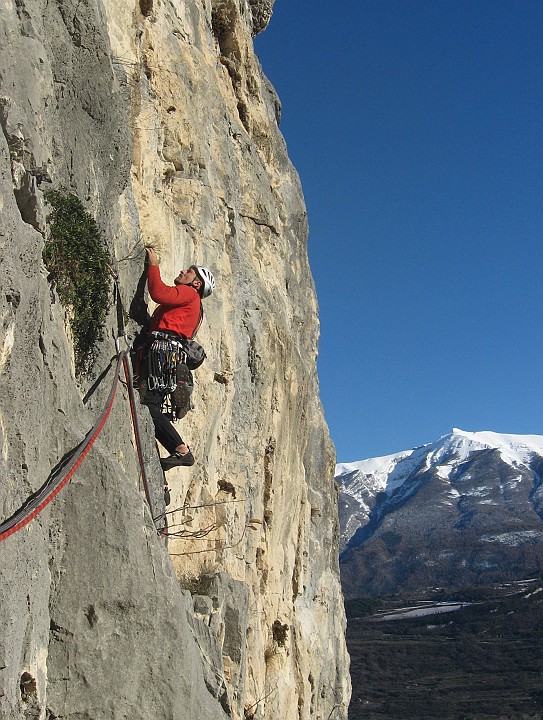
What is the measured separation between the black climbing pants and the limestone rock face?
71 centimetres

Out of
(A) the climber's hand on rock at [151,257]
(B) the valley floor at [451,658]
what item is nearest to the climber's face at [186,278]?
(A) the climber's hand on rock at [151,257]

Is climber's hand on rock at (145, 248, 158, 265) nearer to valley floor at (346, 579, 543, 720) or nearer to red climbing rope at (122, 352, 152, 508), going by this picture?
red climbing rope at (122, 352, 152, 508)

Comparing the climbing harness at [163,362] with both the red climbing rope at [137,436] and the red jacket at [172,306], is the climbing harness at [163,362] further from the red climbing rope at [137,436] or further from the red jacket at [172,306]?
the red climbing rope at [137,436]

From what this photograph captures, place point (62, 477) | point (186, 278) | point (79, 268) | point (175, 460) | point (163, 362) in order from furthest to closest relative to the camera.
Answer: point (186, 278), point (175, 460), point (163, 362), point (79, 268), point (62, 477)

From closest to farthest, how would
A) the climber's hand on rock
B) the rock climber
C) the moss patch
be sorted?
the moss patch, the rock climber, the climber's hand on rock

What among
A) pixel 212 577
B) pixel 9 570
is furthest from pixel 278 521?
pixel 9 570

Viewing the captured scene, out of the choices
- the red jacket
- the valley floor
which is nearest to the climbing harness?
the red jacket

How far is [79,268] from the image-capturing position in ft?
23.7

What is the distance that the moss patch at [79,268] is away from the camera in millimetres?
6977

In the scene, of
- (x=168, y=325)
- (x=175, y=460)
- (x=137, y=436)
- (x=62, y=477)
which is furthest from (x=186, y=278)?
(x=62, y=477)

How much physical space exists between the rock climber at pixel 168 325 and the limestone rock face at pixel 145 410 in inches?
10.2

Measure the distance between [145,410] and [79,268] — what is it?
1.67 m

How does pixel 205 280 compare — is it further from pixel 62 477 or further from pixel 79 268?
pixel 62 477

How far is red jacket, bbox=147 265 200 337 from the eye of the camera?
9.07 m
